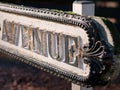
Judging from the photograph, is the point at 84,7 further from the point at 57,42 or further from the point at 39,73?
the point at 39,73

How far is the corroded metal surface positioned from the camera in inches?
163

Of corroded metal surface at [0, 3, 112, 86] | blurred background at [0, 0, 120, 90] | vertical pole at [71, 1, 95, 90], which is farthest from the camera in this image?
blurred background at [0, 0, 120, 90]

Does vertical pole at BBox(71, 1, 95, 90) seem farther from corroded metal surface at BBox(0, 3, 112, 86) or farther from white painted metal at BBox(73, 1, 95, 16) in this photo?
corroded metal surface at BBox(0, 3, 112, 86)

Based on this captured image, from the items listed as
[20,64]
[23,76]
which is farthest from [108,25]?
[20,64]

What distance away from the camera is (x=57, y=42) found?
191 inches

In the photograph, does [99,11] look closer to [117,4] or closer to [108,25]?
[117,4]

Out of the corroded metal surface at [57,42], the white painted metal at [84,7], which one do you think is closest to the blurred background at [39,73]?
the corroded metal surface at [57,42]

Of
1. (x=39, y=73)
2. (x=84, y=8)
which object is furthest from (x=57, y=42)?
(x=39, y=73)

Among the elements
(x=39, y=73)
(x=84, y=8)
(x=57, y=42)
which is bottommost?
(x=39, y=73)

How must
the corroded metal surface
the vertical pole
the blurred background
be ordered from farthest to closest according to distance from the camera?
the blurred background, the vertical pole, the corroded metal surface

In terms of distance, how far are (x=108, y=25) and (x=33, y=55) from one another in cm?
189

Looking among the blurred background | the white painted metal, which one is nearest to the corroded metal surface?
the white painted metal

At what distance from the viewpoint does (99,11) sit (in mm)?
11016

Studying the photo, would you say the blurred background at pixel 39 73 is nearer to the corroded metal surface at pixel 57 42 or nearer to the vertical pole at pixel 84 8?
the corroded metal surface at pixel 57 42
